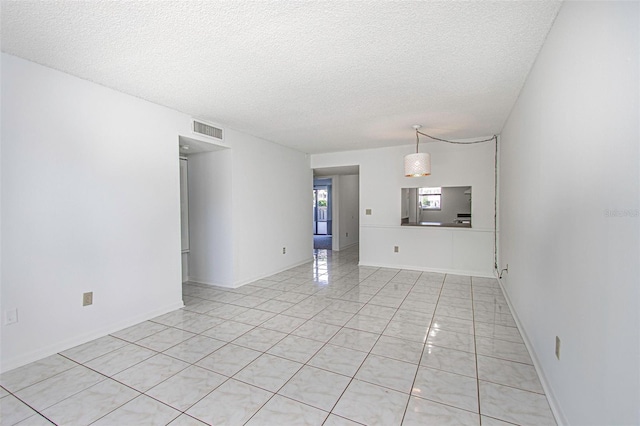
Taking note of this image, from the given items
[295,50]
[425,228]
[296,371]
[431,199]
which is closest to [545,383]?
[296,371]

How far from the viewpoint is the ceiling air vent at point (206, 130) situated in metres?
3.81

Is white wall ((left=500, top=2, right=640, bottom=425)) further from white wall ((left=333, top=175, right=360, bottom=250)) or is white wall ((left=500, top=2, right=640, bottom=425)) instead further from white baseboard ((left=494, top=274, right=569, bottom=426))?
white wall ((left=333, top=175, right=360, bottom=250))

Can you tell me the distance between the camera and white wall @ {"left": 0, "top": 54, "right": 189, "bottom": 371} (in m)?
2.26

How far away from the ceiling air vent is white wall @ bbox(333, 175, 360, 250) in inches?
160

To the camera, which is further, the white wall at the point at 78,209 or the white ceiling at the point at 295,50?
the white wall at the point at 78,209

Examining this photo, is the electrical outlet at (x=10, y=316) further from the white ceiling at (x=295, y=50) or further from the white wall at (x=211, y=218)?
the white wall at (x=211, y=218)

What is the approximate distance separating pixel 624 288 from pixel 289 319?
9.01 feet

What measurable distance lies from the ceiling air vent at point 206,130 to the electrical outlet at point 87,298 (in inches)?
86.0

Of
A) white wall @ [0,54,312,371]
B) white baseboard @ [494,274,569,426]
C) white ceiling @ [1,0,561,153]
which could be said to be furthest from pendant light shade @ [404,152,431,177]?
white wall @ [0,54,312,371]

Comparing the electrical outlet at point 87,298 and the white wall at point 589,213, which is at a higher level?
the white wall at point 589,213

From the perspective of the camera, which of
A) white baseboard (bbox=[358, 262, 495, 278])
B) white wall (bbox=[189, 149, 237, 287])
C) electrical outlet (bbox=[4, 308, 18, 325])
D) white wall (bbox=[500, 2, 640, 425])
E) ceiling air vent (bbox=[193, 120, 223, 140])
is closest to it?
white wall (bbox=[500, 2, 640, 425])

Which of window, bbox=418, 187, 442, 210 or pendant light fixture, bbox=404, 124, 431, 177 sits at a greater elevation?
pendant light fixture, bbox=404, 124, 431, 177

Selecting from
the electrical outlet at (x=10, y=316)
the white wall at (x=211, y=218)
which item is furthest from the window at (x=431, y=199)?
the electrical outlet at (x=10, y=316)

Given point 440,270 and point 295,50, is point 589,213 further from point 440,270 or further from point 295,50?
point 440,270
